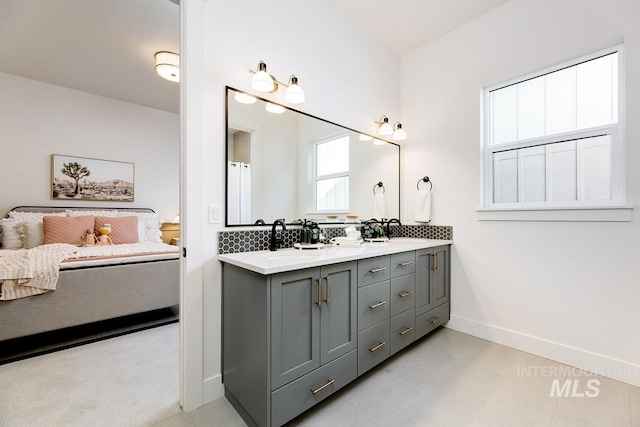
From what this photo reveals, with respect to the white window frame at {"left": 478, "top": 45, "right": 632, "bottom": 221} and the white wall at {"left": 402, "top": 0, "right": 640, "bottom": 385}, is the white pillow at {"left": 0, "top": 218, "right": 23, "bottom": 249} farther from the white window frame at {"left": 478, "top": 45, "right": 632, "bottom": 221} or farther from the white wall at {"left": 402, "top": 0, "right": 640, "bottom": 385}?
the white window frame at {"left": 478, "top": 45, "right": 632, "bottom": 221}

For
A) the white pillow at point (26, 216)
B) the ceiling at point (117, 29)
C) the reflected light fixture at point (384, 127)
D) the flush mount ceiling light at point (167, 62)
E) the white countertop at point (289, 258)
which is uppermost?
the ceiling at point (117, 29)

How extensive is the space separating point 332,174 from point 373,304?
125cm

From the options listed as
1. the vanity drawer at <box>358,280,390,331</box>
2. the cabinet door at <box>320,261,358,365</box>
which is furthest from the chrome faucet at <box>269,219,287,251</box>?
the vanity drawer at <box>358,280,390,331</box>

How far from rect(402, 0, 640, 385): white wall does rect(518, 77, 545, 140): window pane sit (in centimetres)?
15

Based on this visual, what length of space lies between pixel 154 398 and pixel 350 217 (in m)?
2.03

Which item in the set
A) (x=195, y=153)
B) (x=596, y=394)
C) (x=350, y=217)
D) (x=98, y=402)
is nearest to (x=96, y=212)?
(x=98, y=402)

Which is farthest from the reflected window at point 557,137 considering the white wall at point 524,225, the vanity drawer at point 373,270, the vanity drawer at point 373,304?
the vanity drawer at point 373,304

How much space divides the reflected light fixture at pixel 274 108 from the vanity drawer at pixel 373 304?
144 cm

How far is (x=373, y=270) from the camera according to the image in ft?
5.86

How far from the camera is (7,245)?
3.37 metres

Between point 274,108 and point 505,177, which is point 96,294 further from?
point 505,177

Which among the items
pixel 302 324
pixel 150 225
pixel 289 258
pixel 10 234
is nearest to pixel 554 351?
pixel 302 324

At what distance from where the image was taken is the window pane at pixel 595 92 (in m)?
1.98

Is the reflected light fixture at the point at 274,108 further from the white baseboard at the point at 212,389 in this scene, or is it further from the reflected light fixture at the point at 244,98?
the white baseboard at the point at 212,389
